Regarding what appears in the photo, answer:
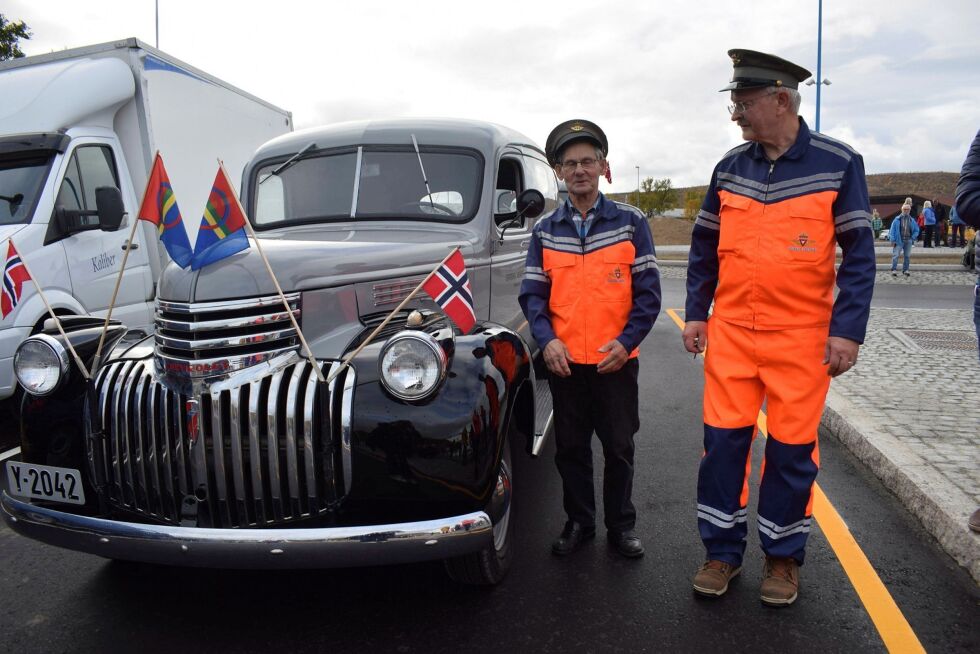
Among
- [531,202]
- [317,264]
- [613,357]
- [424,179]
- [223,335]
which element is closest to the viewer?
[223,335]

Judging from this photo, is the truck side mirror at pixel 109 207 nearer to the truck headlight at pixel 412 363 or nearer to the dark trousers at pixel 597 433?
the dark trousers at pixel 597 433

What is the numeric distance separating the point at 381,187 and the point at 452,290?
146 centimetres

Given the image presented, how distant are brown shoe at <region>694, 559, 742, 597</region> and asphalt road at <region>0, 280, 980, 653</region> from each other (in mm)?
42

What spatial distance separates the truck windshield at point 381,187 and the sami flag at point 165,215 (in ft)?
3.69

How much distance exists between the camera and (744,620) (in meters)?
2.64

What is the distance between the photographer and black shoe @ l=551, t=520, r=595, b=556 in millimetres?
3184

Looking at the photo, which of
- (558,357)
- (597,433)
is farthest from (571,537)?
(558,357)

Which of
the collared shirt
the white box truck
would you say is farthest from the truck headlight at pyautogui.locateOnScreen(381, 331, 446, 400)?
the white box truck

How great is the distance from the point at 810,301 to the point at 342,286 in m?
1.81

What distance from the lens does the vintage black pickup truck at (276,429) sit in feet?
7.46

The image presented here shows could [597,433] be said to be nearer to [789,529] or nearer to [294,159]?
[789,529]

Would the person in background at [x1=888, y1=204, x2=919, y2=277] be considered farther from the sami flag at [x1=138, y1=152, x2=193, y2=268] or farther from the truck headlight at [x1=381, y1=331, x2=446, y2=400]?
the sami flag at [x1=138, y1=152, x2=193, y2=268]

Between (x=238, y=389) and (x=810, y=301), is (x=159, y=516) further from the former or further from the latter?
(x=810, y=301)

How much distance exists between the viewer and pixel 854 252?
2611 millimetres
